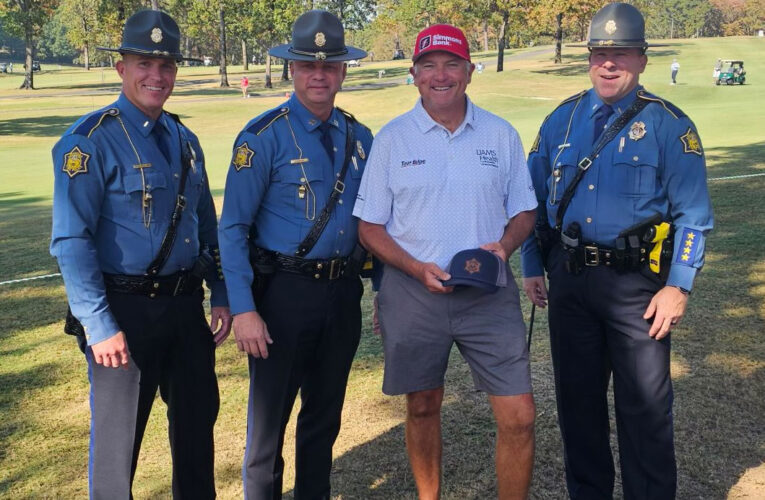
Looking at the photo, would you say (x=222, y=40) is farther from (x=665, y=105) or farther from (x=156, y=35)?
(x=665, y=105)

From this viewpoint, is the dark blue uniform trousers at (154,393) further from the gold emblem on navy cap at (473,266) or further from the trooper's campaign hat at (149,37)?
the gold emblem on navy cap at (473,266)

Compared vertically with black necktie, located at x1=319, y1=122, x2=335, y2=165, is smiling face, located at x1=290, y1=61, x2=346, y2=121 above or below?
above

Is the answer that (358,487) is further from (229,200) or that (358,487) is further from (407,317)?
(229,200)

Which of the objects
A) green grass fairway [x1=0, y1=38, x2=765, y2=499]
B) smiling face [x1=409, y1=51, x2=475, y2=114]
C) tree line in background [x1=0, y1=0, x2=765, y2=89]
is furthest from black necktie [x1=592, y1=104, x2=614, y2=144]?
tree line in background [x1=0, y1=0, x2=765, y2=89]

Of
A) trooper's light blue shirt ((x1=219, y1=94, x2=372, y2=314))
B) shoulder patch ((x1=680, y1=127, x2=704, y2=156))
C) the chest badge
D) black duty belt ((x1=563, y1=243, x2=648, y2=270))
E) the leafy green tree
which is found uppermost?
the leafy green tree

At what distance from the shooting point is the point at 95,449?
354 centimetres

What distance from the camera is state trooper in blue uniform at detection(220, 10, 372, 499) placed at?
3822 mm

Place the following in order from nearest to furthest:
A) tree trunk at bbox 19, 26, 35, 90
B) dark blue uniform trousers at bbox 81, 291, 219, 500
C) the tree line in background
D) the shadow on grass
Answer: dark blue uniform trousers at bbox 81, 291, 219, 500 → the shadow on grass → tree trunk at bbox 19, 26, 35, 90 → the tree line in background

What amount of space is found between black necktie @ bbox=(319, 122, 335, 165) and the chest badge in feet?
4.66

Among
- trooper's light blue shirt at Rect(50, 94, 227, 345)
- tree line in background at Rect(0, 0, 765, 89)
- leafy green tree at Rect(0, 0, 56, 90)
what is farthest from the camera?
tree line in background at Rect(0, 0, 765, 89)

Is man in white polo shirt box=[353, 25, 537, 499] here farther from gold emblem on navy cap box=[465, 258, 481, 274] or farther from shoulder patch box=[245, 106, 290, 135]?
shoulder patch box=[245, 106, 290, 135]

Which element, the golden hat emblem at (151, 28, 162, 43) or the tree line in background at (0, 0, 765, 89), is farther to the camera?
the tree line in background at (0, 0, 765, 89)

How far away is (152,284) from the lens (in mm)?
3607

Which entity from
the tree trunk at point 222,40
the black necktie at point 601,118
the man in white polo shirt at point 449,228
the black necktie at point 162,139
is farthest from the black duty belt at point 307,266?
the tree trunk at point 222,40
